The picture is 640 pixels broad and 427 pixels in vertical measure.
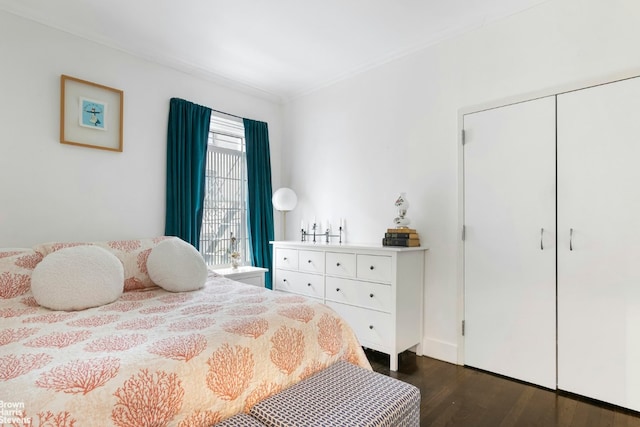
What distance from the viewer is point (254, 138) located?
3.65m

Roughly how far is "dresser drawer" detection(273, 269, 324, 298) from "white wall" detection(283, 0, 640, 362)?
60cm

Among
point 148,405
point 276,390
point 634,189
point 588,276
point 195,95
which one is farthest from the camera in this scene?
point 195,95

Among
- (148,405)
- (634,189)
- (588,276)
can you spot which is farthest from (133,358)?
(634,189)

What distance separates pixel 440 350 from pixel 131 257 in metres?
2.40

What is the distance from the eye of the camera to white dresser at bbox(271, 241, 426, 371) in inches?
96.1

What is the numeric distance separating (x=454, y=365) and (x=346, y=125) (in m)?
2.35

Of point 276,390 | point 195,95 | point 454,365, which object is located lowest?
point 454,365

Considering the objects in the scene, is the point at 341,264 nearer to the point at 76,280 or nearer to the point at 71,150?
the point at 76,280

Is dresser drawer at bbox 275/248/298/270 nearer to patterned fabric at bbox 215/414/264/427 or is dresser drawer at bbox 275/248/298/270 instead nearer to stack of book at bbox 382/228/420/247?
stack of book at bbox 382/228/420/247

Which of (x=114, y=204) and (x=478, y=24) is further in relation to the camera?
(x=114, y=204)

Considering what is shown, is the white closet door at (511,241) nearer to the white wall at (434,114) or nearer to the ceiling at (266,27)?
the white wall at (434,114)

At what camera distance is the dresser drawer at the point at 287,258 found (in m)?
3.12

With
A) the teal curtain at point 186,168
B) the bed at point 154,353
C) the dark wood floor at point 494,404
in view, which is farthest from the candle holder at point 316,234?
the bed at point 154,353

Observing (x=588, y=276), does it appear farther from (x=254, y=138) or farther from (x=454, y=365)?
(x=254, y=138)
